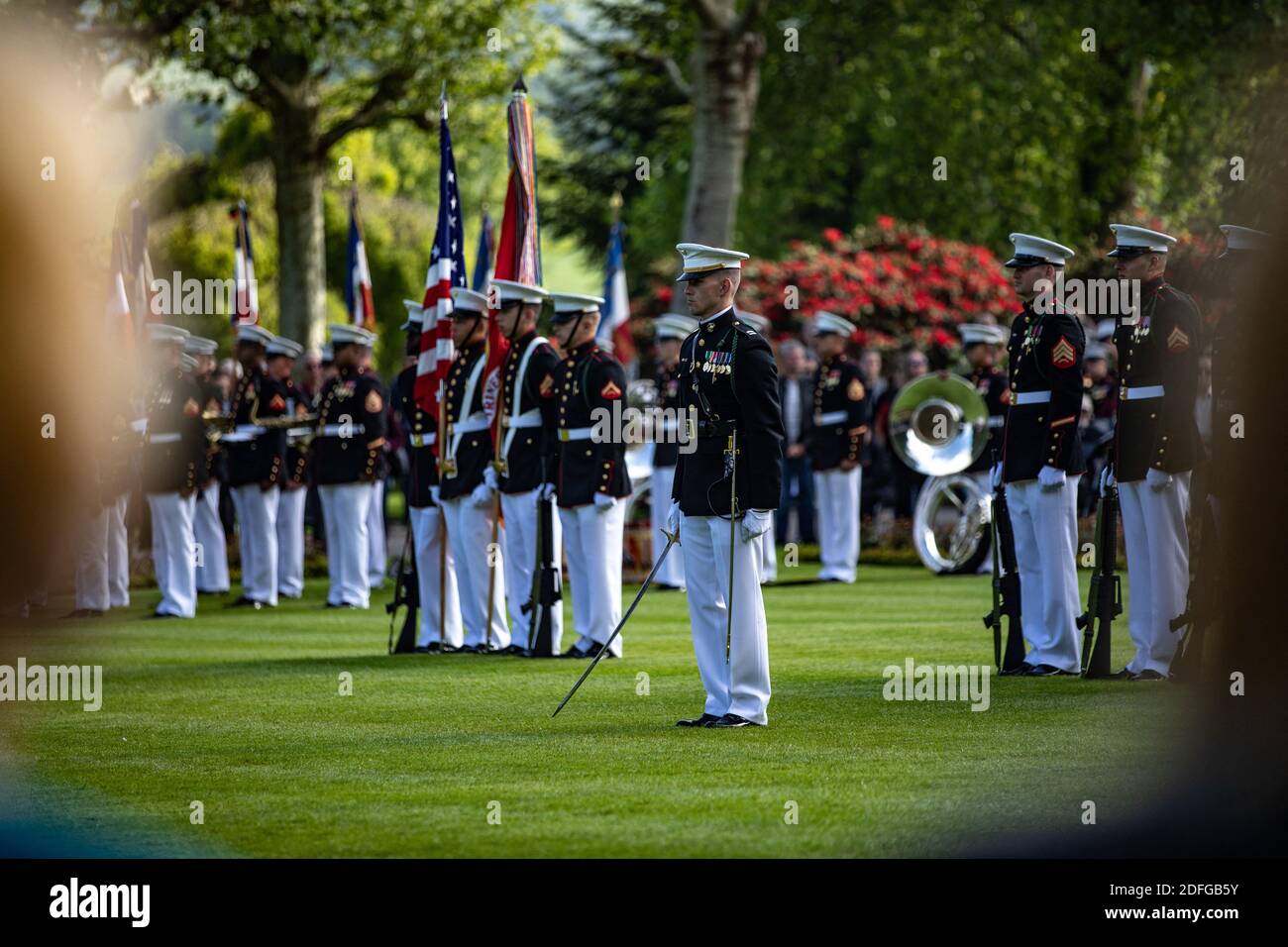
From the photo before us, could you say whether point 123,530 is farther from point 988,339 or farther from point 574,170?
point 574,170

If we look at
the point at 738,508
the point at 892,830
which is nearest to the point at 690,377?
the point at 738,508

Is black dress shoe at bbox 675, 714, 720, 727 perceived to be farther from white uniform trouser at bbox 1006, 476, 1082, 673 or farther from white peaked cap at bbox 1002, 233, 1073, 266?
white peaked cap at bbox 1002, 233, 1073, 266

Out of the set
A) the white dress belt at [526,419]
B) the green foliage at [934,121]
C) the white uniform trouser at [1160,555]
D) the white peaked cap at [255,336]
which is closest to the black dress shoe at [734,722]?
the white uniform trouser at [1160,555]

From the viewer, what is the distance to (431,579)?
14188 mm

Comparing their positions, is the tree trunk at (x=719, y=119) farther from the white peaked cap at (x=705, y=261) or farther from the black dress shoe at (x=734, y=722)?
the black dress shoe at (x=734, y=722)

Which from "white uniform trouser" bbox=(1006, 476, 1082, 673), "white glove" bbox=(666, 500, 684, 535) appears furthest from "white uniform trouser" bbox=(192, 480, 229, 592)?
"white glove" bbox=(666, 500, 684, 535)

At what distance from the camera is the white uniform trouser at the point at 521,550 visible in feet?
43.4

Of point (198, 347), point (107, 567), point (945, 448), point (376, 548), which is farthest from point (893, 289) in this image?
point (107, 567)

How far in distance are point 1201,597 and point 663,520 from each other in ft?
35.3

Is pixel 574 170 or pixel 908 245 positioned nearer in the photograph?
pixel 908 245

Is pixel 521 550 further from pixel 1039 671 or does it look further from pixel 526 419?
pixel 1039 671

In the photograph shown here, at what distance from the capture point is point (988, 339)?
1702 cm

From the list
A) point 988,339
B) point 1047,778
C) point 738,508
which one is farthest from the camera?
point 988,339

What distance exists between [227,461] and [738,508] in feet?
34.3
